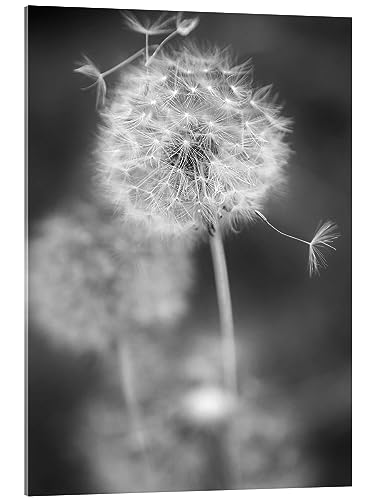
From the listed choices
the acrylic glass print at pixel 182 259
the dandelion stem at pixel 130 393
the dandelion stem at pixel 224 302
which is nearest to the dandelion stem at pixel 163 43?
the acrylic glass print at pixel 182 259

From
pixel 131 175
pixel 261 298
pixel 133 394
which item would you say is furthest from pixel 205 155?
pixel 133 394

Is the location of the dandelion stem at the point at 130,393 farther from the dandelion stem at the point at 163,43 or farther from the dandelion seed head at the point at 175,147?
the dandelion stem at the point at 163,43

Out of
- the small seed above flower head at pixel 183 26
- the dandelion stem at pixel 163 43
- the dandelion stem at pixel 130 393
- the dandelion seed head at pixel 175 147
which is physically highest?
the small seed above flower head at pixel 183 26

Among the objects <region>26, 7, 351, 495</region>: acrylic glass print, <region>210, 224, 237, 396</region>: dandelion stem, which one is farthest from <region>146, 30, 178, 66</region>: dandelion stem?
<region>210, 224, 237, 396</region>: dandelion stem

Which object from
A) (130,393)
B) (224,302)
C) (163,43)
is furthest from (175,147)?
(130,393)
